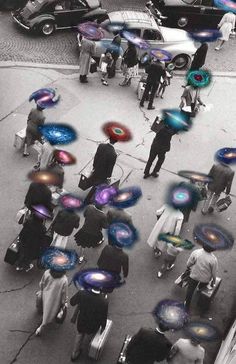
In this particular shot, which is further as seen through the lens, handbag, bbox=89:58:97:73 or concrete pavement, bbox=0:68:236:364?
handbag, bbox=89:58:97:73

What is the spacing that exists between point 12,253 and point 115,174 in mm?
3522

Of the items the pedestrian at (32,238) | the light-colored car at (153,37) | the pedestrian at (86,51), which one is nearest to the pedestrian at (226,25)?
the light-colored car at (153,37)

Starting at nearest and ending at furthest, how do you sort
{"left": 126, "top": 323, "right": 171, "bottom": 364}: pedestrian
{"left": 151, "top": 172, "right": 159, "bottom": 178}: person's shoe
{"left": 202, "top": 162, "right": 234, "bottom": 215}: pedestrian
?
{"left": 126, "top": 323, "right": 171, "bottom": 364}: pedestrian → {"left": 202, "top": 162, "right": 234, "bottom": 215}: pedestrian → {"left": 151, "top": 172, "right": 159, "bottom": 178}: person's shoe

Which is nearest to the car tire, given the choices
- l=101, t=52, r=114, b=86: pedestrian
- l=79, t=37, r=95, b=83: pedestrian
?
l=79, t=37, r=95, b=83: pedestrian

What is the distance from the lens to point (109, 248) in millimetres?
7371

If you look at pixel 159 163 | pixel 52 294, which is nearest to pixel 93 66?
pixel 159 163

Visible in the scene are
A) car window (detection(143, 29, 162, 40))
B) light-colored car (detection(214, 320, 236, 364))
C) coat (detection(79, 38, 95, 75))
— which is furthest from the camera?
car window (detection(143, 29, 162, 40))

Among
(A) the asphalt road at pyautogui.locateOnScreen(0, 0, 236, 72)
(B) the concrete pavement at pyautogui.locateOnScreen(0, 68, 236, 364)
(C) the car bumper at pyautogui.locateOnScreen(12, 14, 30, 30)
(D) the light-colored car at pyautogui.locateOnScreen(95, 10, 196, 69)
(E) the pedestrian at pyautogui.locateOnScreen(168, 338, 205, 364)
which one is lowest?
(B) the concrete pavement at pyautogui.locateOnScreen(0, 68, 236, 364)

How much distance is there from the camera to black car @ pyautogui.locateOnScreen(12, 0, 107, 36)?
48.6 feet

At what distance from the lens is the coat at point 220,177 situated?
9195 mm

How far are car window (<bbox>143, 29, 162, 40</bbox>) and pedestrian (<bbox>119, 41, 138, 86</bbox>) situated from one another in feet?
4.45

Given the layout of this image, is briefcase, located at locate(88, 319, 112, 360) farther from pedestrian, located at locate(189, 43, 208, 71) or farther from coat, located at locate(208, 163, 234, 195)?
pedestrian, located at locate(189, 43, 208, 71)

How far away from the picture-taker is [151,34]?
14219 millimetres

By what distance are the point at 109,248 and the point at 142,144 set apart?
489 centimetres
